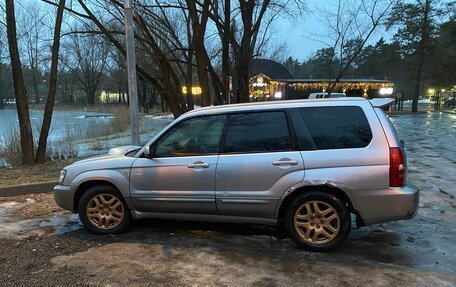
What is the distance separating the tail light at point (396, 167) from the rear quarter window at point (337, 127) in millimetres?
290

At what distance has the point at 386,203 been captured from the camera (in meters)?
4.50

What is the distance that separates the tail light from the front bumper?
12.9 feet

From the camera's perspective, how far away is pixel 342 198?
4.70m

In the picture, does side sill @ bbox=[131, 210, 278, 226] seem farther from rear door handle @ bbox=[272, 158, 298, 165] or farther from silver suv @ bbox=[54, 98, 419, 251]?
rear door handle @ bbox=[272, 158, 298, 165]

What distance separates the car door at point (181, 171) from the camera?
5023mm

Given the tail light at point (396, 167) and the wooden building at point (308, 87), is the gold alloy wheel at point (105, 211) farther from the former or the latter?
the wooden building at point (308, 87)

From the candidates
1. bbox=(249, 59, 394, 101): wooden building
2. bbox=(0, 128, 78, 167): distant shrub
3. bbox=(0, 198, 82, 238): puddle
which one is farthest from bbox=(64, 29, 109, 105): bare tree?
bbox=(0, 198, 82, 238): puddle

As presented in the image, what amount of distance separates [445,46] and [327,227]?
149 feet

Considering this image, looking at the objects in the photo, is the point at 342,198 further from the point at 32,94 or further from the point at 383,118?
the point at 32,94

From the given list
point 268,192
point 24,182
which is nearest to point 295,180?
point 268,192

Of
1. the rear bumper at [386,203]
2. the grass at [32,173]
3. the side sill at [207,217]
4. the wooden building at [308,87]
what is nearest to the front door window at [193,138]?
the side sill at [207,217]

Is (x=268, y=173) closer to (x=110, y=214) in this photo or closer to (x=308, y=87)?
(x=110, y=214)

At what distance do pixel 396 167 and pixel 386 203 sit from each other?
0.40m

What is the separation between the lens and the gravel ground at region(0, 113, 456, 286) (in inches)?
160
